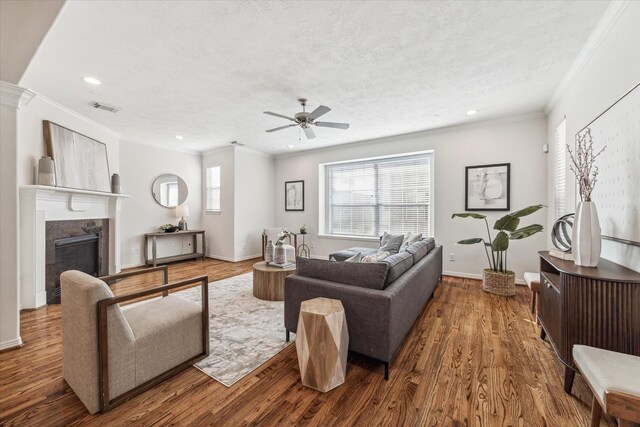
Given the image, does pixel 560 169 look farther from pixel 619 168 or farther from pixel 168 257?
pixel 168 257

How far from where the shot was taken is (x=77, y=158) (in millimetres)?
3885

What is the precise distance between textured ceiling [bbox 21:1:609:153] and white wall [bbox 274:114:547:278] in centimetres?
40

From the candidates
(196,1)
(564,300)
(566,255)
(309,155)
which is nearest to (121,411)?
(196,1)

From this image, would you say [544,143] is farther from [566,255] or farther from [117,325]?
[117,325]

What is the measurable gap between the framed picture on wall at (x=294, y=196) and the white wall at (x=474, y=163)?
1.36 meters

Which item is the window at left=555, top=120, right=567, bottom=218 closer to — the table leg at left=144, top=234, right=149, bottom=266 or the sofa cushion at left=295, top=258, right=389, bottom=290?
the sofa cushion at left=295, top=258, right=389, bottom=290

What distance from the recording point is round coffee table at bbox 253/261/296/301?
11.1 feet

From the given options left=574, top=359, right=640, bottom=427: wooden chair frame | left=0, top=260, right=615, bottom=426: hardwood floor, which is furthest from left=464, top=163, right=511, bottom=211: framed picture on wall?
left=574, top=359, right=640, bottom=427: wooden chair frame

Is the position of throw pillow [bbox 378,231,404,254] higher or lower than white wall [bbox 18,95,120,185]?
lower

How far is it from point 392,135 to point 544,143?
7.68 ft

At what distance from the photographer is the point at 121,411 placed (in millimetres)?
1558

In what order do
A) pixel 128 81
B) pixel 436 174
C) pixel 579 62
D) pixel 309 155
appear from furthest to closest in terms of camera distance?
pixel 309 155, pixel 436 174, pixel 128 81, pixel 579 62

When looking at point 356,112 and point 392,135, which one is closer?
point 356,112

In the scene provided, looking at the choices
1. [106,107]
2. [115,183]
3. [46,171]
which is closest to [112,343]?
[46,171]
